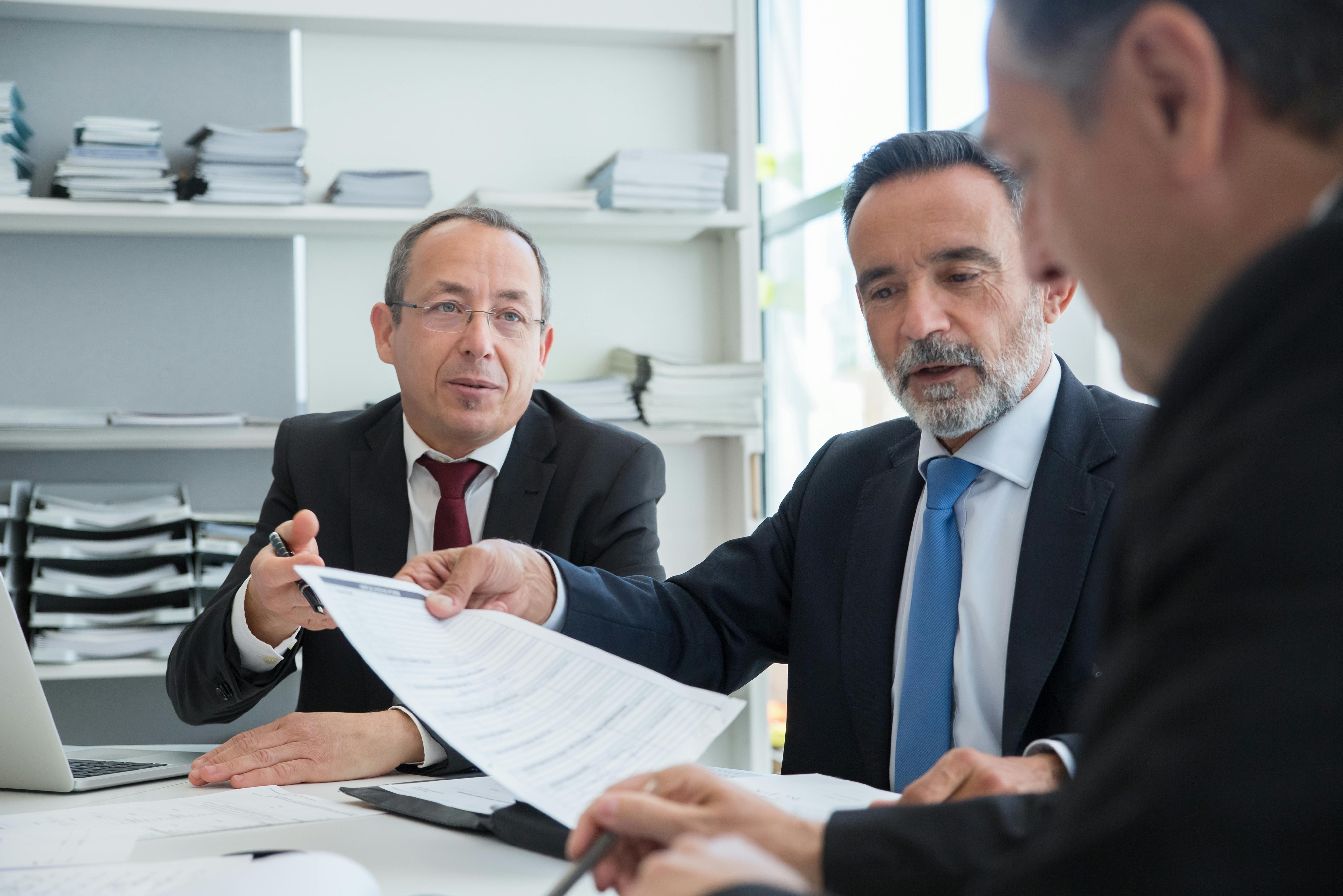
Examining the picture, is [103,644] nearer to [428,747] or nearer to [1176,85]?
[428,747]

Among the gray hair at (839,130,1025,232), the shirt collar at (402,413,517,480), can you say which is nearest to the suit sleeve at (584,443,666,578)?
the shirt collar at (402,413,517,480)

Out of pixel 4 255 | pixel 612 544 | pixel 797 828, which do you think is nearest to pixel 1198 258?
pixel 797 828

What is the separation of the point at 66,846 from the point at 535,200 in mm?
1993

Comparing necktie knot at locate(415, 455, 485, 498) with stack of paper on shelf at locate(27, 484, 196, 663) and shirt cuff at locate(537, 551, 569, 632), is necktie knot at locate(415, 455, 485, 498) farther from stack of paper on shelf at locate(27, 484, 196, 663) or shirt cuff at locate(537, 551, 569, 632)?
stack of paper on shelf at locate(27, 484, 196, 663)

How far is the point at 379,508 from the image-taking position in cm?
190

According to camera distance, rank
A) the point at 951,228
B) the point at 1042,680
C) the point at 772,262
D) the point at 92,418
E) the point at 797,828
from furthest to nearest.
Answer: the point at 772,262 → the point at 92,418 → the point at 951,228 → the point at 1042,680 → the point at 797,828

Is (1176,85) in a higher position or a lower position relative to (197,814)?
higher

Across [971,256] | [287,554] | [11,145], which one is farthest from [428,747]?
[11,145]

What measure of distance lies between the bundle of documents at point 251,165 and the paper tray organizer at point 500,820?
6.19 feet

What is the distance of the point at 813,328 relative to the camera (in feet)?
10.8

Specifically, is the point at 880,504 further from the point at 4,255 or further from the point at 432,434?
the point at 4,255

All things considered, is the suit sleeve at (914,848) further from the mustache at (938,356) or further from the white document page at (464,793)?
the mustache at (938,356)

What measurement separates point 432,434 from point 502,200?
2.97 feet

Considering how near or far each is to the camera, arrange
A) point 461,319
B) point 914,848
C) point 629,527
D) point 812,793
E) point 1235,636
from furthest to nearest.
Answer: point 461,319
point 629,527
point 812,793
point 914,848
point 1235,636
